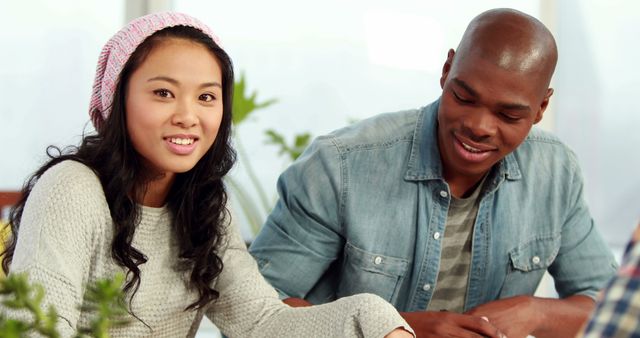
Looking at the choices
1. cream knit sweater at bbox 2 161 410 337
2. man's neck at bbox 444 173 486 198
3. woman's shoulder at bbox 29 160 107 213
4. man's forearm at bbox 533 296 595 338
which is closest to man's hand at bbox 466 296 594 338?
man's forearm at bbox 533 296 595 338

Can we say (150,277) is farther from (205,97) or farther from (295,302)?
(295,302)

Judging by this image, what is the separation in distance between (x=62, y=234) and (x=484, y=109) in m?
0.84

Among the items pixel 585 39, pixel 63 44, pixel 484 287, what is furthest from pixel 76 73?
pixel 484 287

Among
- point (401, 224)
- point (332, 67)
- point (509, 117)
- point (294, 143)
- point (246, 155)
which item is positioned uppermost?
point (509, 117)

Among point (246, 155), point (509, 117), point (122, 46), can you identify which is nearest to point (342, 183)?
point (509, 117)

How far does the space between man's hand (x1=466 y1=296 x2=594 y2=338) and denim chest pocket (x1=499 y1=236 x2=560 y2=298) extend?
9 cm

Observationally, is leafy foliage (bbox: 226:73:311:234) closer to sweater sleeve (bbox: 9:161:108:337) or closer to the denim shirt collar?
the denim shirt collar

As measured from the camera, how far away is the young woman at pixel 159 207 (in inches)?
54.4

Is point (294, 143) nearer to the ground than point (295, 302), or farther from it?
nearer to the ground

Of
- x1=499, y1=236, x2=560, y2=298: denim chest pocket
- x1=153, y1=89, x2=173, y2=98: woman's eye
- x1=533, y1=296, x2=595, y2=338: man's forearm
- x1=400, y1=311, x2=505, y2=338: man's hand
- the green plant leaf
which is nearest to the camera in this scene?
x1=153, y1=89, x2=173, y2=98: woman's eye

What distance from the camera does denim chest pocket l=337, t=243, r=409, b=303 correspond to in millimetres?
1932

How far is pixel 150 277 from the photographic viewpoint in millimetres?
1534

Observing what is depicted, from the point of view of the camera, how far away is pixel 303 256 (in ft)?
6.31

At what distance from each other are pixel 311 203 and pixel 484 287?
0.42 meters
